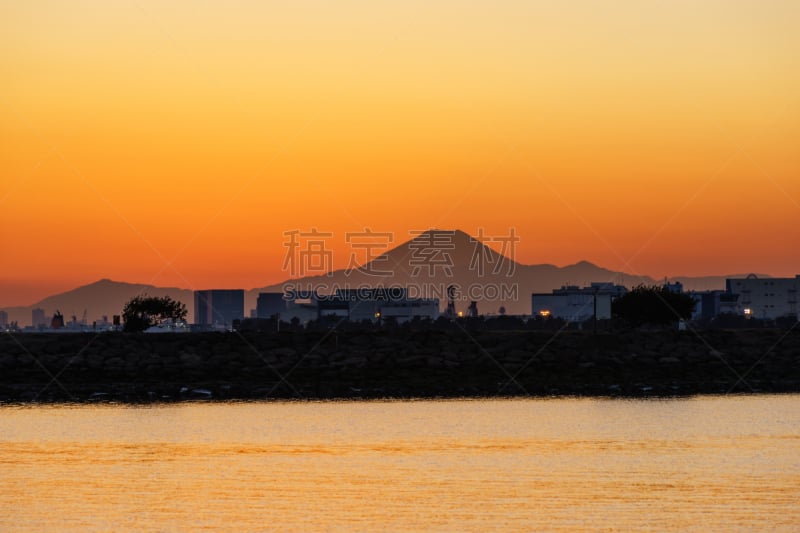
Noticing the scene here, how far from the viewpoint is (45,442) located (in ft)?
152

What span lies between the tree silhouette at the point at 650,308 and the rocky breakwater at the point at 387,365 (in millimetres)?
17228

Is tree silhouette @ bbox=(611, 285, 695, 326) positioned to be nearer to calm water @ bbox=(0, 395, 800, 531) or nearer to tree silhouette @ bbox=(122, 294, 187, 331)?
tree silhouette @ bbox=(122, 294, 187, 331)

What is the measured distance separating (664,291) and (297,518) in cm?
8656

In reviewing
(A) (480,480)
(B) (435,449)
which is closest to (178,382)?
(B) (435,449)

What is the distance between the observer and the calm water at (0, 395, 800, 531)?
31.0m

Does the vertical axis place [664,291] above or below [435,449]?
above

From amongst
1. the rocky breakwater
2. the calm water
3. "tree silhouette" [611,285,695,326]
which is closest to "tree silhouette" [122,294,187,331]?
the rocky breakwater

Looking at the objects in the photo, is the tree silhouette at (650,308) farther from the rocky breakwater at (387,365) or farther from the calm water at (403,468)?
the calm water at (403,468)

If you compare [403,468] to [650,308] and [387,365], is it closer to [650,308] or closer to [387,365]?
[387,365]

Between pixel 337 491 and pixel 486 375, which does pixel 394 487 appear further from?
pixel 486 375

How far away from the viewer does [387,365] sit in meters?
80.4

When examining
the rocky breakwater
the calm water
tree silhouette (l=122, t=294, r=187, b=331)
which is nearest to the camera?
the calm water

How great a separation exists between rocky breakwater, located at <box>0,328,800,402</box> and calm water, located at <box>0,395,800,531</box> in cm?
1105

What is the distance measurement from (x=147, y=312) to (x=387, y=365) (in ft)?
127
